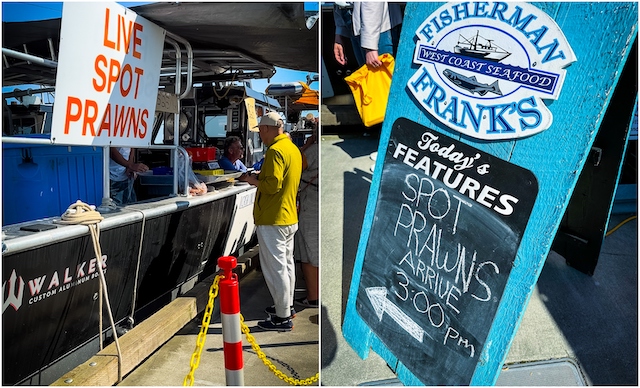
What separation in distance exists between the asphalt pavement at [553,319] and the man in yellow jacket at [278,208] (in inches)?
13.5

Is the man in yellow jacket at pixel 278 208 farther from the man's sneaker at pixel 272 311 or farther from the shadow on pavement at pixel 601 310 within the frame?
the shadow on pavement at pixel 601 310

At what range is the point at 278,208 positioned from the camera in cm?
384

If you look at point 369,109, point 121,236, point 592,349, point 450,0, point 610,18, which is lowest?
point 592,349

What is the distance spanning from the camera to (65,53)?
2.76 meters

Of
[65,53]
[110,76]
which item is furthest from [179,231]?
[65,53]

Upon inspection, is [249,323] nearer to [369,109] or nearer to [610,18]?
[369,109]

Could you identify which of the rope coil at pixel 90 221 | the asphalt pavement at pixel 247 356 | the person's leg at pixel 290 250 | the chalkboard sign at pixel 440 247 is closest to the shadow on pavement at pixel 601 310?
the chalkboard sign at pixel 440 247

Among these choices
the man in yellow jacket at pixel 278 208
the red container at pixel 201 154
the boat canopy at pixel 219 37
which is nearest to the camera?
the boat canopy at pixel 219 37

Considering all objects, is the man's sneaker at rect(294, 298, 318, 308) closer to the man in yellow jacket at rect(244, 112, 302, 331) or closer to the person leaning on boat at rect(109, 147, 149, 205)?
the man in yellow jacket at rect(244, 112, 302, 331)

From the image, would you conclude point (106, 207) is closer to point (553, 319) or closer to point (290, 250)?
point (290, 250)

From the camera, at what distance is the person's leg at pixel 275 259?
3.88m

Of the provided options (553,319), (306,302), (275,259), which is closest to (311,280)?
(306,302)

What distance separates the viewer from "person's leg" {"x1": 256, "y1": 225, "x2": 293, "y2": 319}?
153 inches

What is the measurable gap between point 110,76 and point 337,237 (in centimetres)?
207
